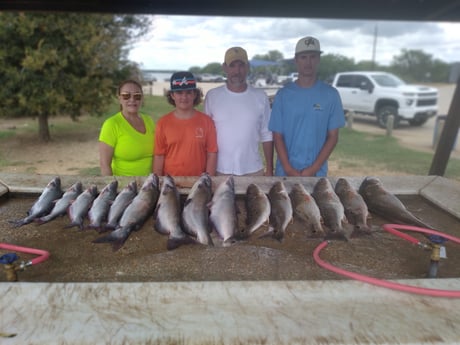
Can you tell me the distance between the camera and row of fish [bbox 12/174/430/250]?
2.64m

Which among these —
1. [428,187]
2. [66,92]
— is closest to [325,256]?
[428,187]

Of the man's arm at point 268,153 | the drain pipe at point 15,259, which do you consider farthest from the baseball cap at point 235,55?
the drain pipe at point 15,259

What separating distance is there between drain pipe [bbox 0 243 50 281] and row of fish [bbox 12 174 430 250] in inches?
14.8

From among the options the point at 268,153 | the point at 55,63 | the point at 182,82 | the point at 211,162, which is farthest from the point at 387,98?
the point at 182,82

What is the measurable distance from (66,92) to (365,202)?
10249 millimetres

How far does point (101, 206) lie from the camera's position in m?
2.95

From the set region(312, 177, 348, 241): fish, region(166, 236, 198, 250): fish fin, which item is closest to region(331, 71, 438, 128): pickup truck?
region(312, 177, 348, 241): fish

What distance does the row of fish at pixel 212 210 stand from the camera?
2637 millimetres

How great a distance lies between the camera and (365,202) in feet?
10.4

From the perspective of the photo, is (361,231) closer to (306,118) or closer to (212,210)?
(212,210)

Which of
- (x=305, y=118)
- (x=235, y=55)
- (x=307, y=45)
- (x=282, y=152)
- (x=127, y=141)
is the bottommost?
(x=282, y=152)

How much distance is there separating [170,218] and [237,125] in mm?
1639

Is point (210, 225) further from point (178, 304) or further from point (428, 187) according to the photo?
point (428, 187)

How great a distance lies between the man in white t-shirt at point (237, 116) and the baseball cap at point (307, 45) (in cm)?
58
